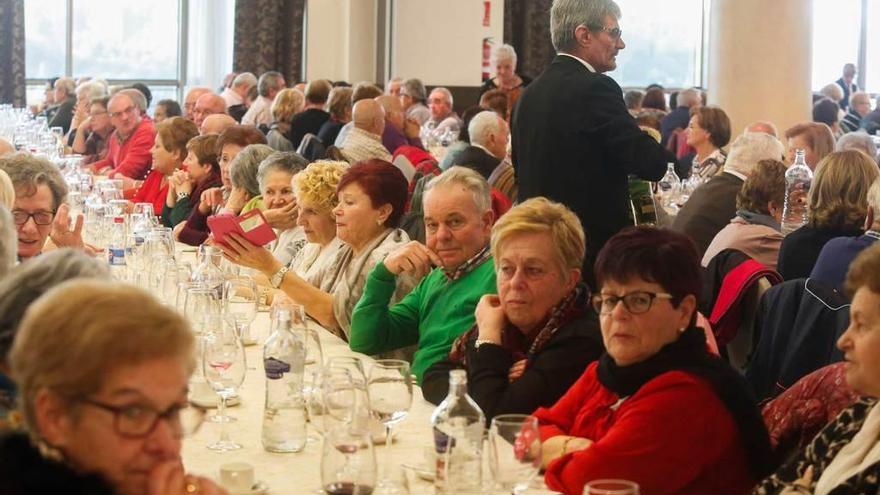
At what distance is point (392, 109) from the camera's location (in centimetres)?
1052

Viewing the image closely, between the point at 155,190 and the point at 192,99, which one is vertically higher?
the point at 192,99

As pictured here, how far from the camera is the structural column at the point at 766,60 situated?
1039 cm

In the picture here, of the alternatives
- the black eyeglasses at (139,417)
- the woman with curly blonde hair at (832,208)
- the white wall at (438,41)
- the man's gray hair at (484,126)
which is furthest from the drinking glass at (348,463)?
the white wall at (438,41)

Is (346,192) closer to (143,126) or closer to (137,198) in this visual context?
(137,198)

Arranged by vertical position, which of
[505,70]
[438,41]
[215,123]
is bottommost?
[215,123]

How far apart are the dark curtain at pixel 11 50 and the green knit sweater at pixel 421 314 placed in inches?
466

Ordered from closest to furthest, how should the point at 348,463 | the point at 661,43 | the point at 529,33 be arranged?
1. the point at 348,463
2. the point at 529,33
3. the point at 661,43

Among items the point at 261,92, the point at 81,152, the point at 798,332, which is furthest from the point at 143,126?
the point at 798,332

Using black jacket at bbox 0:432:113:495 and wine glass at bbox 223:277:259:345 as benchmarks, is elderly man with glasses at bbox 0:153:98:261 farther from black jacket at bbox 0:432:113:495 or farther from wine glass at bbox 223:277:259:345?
black jacket at bbox 0:432:113:495

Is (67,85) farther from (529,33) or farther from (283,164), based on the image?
(283,164)

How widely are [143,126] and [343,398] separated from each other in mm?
8008

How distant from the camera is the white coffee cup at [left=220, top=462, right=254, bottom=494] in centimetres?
251

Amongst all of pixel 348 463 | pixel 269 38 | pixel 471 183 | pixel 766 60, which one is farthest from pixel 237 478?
pixel 269 38

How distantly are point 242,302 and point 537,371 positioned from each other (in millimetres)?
1431
